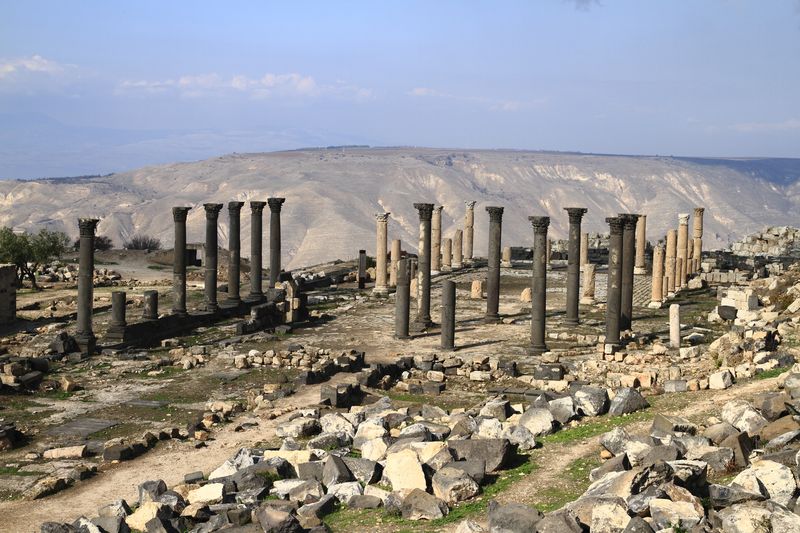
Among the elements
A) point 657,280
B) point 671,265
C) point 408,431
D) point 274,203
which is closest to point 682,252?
point 671,265

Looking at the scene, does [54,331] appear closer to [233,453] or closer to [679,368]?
[233,453]

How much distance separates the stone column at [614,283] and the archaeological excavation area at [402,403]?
7 cm

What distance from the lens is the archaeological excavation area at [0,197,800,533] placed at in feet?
47.5

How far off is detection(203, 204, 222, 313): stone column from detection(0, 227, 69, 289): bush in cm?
1152

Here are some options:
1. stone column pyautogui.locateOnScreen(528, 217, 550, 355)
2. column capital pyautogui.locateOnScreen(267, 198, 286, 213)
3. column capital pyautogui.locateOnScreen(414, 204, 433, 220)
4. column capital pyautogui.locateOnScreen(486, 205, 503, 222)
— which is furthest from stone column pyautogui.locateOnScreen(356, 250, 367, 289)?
stone column pyautogui.locateOnScreen(528, 217, 550, 355)

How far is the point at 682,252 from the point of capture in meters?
49.9

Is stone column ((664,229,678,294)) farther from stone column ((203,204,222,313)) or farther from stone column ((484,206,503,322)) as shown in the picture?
stone column ((203,204,222,313))

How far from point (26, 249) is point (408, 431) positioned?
114 feet

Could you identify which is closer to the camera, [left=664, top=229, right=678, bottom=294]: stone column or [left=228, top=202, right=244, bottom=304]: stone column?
[left=228, top=202, right=244, bottom=304]: stone column

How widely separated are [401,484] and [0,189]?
17992 centimetres

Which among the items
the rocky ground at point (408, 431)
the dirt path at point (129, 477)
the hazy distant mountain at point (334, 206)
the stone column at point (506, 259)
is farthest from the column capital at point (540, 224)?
the hazy distant mountain at point (334, 206)

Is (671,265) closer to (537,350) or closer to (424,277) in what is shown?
(424,277)

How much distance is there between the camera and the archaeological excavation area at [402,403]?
14.5m

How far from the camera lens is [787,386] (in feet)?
57.2
